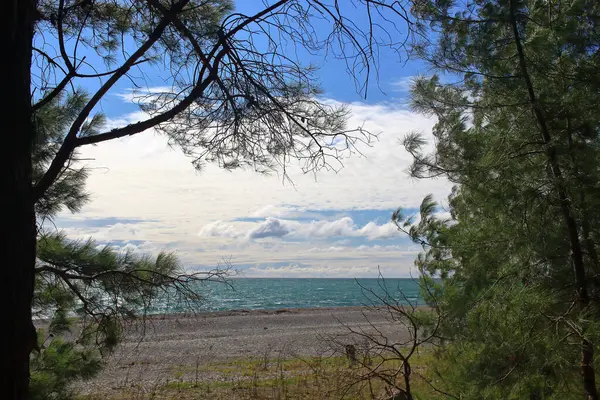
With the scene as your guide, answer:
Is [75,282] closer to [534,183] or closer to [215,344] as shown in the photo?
[534,183]

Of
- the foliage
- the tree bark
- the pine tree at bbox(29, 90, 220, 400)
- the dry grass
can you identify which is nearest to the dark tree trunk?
the pine tree at bbox(29, 90, 220, 400)

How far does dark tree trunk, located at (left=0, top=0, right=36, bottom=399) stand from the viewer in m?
2.26

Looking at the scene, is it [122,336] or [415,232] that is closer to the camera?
[122,336]

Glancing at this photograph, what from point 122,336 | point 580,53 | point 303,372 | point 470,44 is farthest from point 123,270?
point 303,372

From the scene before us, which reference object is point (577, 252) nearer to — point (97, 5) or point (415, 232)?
point (415, 232)

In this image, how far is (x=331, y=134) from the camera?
3393mm

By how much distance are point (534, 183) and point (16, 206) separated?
138 inches

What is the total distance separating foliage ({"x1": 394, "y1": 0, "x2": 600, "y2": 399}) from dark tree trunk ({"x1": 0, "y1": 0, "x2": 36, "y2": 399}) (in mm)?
2418

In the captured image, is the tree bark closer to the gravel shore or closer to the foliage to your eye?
the foliage

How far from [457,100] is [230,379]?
9.71 m

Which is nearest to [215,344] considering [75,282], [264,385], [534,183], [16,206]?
[264,385]

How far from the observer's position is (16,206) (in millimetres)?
2355

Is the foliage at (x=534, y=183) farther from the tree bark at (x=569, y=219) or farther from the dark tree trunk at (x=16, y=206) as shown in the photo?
the dark tree trunk at (x=16, y=206)

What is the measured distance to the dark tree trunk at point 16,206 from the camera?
7.40ft
